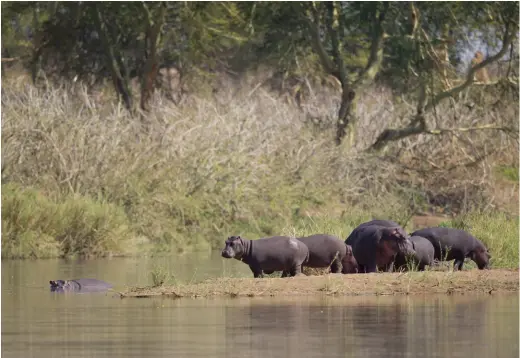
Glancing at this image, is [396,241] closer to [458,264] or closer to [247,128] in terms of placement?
[458,264]

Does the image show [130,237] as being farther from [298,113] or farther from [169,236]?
[298,113]

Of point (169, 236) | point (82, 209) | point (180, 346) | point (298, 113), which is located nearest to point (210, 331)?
point (180, 346)

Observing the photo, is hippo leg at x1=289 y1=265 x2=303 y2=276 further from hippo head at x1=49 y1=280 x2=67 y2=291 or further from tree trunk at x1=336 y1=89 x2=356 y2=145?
tree trunk at x1=336 y1=89 x2=356 y2=145

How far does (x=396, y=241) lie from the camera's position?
20109 mm

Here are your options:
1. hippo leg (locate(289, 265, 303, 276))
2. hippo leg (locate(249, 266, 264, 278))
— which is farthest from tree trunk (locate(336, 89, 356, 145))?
hippo leg (locate(289, 265, 303, 276))

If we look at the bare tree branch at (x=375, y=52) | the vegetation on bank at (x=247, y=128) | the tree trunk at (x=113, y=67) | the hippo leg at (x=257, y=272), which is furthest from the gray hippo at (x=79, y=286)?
the tree trunk at (x=113, y=67)

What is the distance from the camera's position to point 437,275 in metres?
19.2

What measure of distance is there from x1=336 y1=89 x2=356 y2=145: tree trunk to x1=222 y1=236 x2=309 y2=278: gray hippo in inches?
771

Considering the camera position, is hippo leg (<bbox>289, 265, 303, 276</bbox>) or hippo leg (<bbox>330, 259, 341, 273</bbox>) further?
hippo leg (<bbox>330, 259, 341, 273</bbox>)

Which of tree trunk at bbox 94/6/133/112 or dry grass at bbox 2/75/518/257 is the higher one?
tree trunk at bbox 94/6/133/112

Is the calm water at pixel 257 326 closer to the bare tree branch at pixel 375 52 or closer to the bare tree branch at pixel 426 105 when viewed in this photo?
the bare tree branch at pixel 426 105

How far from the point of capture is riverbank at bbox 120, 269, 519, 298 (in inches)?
728

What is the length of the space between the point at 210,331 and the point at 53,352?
1950 mm

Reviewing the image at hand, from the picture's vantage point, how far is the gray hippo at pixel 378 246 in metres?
A: 20.1
